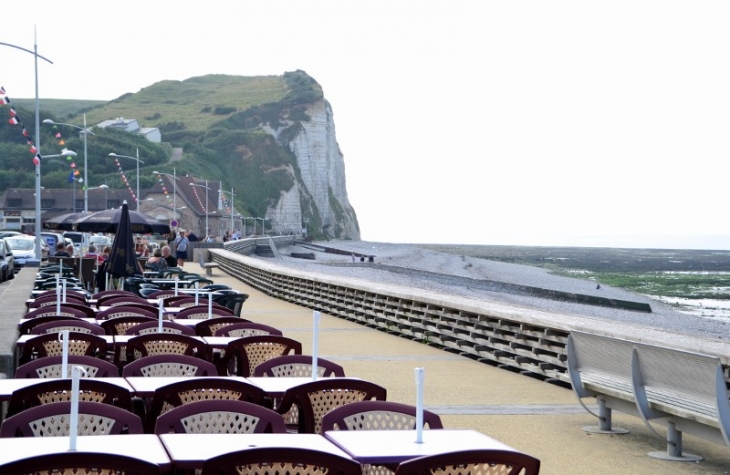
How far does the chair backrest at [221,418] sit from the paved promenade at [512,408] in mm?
3111

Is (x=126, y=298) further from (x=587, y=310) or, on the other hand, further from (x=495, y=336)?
(x=587, y=310)

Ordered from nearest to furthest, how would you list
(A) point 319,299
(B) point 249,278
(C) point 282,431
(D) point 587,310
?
(C) point 282,431 → (A) point 319,299 → (B) point 249,278 → (D) point 587,310

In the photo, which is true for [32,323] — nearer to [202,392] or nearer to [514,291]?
[202,392]

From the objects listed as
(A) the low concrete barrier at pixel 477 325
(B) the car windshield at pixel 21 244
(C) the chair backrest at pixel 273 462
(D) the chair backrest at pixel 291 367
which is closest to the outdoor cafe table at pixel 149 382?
(D) the chair backrest at pixel 291 367

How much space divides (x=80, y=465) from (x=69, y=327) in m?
6.66

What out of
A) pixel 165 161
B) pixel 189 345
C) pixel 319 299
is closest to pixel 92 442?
pixel 189 345

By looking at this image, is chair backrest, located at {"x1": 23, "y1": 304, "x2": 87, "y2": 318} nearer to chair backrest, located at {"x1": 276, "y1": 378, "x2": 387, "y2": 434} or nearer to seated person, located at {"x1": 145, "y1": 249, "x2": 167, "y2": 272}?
chair backrest, located at {"x1": 276, "y1": 378, "x2": 387, "y2": 434}

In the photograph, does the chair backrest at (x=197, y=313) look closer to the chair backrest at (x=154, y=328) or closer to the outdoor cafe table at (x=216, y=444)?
the chair backrest at (x=154, y=328)

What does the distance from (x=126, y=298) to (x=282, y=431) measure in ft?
32.1

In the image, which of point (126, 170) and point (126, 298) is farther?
point (126, 170)

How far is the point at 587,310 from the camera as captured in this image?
155 feet

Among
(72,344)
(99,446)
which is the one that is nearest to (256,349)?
(72,344)

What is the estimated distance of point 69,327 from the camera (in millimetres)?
10578

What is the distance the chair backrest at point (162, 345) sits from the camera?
31.0ft
